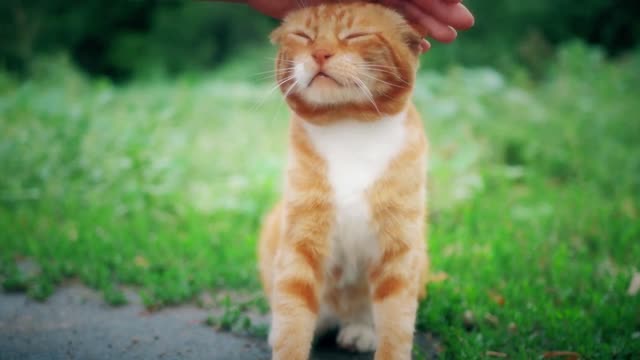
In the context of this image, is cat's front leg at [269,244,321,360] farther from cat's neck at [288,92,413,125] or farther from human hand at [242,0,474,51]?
human hand at [242,0,474,51]

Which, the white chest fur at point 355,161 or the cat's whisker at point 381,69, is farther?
the white chest fur at point 355,161

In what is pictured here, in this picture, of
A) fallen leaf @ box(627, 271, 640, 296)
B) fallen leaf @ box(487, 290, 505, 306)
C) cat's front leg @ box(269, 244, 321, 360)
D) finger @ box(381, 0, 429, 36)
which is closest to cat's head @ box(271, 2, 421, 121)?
finger @ box(381, 0, 429, 36)

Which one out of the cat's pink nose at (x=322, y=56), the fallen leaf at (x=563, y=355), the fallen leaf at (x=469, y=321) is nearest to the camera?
the cat's pink nose at (x=322, y=56)

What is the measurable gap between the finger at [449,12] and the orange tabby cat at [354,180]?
204 mm

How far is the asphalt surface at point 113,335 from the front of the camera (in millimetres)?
2645

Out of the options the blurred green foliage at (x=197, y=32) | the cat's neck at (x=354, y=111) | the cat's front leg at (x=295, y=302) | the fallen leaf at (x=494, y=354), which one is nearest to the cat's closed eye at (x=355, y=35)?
the cat's neck at (x=354, y=111)

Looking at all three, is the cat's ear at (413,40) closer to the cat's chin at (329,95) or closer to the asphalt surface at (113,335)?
the cat's chin at (329,95)

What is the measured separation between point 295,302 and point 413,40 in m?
1.01

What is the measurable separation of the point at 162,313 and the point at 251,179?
1847mm

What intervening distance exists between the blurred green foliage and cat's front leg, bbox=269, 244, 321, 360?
588 centimetres

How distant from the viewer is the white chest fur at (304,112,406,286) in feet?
7.57

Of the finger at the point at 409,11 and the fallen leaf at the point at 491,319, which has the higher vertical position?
the finger at the point at 409,11

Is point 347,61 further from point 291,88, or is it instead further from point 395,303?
point 395,303

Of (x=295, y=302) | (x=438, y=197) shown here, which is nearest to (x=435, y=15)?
(x=295, y=302)
